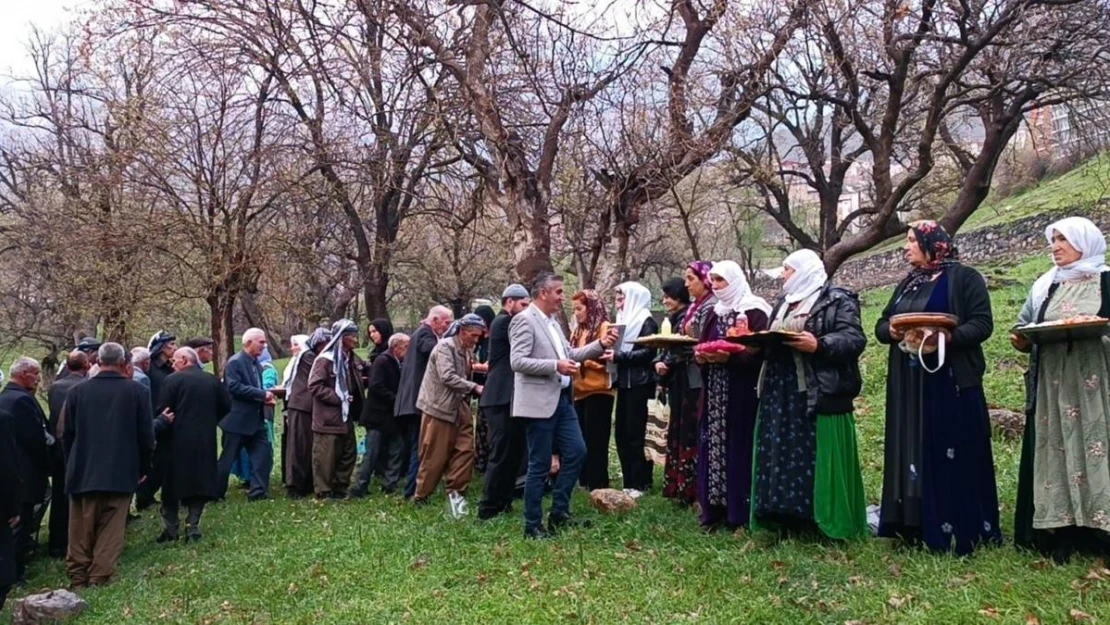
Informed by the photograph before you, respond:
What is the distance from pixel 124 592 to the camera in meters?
6.79

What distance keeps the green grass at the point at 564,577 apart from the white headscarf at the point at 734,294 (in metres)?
1.61

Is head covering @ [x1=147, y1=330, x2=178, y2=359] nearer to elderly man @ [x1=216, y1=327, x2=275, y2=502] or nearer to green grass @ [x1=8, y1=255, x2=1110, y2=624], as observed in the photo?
elderly man @ [x1=216, y1=327, x2=275, y2=502]

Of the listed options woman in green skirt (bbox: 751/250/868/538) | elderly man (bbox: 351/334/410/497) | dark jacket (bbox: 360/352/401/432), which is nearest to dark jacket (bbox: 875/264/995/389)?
woman in green skirt (bbox: 751/250/868/538)

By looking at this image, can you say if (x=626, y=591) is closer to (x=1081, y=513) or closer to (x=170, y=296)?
(x=1081, y=513)

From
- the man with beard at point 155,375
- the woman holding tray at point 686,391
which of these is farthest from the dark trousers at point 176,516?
the woman holding tray at point 686,391

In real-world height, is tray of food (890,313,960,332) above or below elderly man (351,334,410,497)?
Answer: above

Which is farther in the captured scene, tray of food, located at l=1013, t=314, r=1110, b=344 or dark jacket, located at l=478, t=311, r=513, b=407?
dark jacket, located at l=478, t=311, r=513, b=407

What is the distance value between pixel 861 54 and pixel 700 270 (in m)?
6.65

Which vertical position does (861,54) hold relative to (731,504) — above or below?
above

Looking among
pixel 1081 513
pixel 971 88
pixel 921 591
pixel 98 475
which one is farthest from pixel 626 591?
pixel 971 88

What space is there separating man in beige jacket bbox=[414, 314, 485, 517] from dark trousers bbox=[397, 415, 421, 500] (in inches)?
15.0

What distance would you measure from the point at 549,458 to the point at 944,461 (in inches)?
109

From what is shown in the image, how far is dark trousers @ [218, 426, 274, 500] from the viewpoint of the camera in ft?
32.0

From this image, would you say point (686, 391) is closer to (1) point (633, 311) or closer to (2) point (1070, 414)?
(1) point (633, 311)
